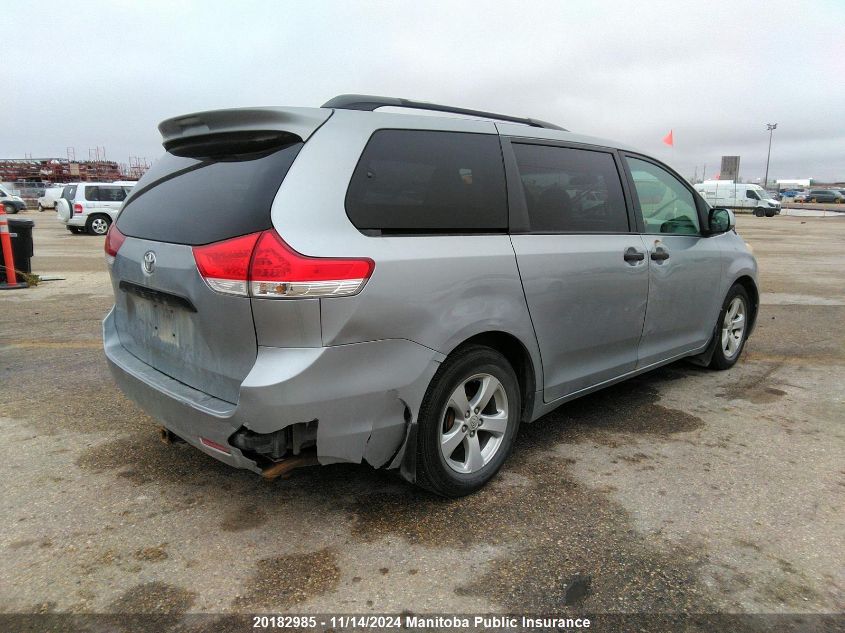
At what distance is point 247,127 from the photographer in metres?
2.56

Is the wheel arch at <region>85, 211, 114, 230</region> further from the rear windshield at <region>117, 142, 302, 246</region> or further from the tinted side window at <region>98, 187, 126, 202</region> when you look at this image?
the rear windshield at <region>117, 142, 302, 246</region>

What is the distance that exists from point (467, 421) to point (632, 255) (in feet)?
5.23

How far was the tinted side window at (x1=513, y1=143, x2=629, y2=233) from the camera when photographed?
327 cm

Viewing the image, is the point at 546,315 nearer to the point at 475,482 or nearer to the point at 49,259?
the point at 475,482

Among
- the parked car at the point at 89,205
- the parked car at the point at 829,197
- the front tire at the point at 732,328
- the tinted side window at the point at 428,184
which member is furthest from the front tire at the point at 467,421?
the parked car at the point at 829,197

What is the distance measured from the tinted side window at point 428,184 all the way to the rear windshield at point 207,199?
0.33 meters

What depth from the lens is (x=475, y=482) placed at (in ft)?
9.82

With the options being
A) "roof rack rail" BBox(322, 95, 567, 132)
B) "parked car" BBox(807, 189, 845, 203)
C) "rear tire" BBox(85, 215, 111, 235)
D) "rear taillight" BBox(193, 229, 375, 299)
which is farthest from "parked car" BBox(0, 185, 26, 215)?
"parked car" BBox(807, 189, 845, 203)

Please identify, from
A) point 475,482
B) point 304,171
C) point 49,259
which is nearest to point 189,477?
point 475,482

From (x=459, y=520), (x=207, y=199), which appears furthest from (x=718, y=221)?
(x=207, y=199)

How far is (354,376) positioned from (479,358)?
70 cm

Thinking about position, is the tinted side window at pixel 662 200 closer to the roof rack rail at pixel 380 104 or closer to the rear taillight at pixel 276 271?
the roof rack rail at pixel 380 104

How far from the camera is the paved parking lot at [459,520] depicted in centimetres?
231

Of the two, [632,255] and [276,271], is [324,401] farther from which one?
[632,255]
